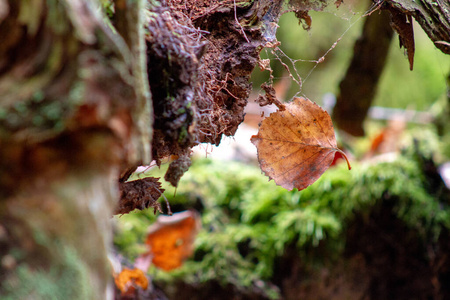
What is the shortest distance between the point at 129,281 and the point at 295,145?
27.4 inches

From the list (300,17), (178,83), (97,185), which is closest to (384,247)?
(300,17)

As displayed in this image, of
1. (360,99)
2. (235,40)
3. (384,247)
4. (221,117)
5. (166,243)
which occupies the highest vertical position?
(235,40)

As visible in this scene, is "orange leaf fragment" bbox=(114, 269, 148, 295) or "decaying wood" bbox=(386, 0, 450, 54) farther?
"orange leaf fragment" bbox=(114, 269, 148, 295)

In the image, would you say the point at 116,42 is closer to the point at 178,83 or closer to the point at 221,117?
the point at 178,83

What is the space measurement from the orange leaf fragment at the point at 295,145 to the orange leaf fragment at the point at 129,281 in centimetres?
62

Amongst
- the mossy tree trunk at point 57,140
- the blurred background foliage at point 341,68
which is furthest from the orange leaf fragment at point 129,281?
the blurred background foliage at point 341,68

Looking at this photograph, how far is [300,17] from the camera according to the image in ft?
2.56

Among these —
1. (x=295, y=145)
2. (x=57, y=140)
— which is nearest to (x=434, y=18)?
(x=295, y=145)

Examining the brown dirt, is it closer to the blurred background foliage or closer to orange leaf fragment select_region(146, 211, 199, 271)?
orange leaf fragment select_region(146, 211, 199, 271)

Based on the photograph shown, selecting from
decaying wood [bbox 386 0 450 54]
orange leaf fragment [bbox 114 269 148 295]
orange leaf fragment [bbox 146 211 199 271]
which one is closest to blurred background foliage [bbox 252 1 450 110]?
orange leaf fragment [bbox 146 211 199 271]

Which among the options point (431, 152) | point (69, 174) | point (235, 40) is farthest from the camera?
point (431, 152)

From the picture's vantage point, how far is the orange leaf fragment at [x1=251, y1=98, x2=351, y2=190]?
0.70 m

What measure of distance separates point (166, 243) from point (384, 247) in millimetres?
836

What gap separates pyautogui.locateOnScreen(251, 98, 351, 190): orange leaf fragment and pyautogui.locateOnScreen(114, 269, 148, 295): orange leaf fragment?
2.05 feet
